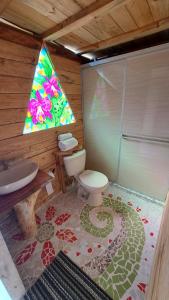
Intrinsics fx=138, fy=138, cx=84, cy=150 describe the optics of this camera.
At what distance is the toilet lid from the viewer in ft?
5.55

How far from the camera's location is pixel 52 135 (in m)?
1.79

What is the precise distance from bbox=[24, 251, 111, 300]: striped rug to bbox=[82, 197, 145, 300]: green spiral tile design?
0.08 m

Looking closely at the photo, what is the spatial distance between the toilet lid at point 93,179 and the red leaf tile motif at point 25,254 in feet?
2.77

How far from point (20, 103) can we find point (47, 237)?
4.74 feet

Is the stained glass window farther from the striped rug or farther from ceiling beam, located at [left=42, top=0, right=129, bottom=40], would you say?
the striped rug

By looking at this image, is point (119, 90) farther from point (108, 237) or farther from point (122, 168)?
point (108, 237)

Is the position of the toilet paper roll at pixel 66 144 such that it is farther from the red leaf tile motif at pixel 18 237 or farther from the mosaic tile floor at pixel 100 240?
the red leaf tile motif at pixel 18 237

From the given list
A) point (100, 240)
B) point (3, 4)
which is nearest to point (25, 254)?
point (100, 240)

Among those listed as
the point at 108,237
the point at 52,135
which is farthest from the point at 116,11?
the point at 108,237

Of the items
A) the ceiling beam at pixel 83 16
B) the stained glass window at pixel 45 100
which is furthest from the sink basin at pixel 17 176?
the ceiling beam at pixel 83 16

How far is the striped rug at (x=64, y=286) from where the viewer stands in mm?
1051

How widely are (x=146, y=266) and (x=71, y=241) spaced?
2.38 ft

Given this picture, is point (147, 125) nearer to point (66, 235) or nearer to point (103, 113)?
point (103, 113)

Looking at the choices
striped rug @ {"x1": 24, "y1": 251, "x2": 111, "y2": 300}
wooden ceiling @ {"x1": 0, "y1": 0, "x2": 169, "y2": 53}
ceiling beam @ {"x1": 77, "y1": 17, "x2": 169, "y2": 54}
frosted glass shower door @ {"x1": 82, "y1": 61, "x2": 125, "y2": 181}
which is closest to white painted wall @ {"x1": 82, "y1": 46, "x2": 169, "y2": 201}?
frosted glass shower door @ {"x1": 82, "y1": 61, "x2": 125, "y2": 181}
